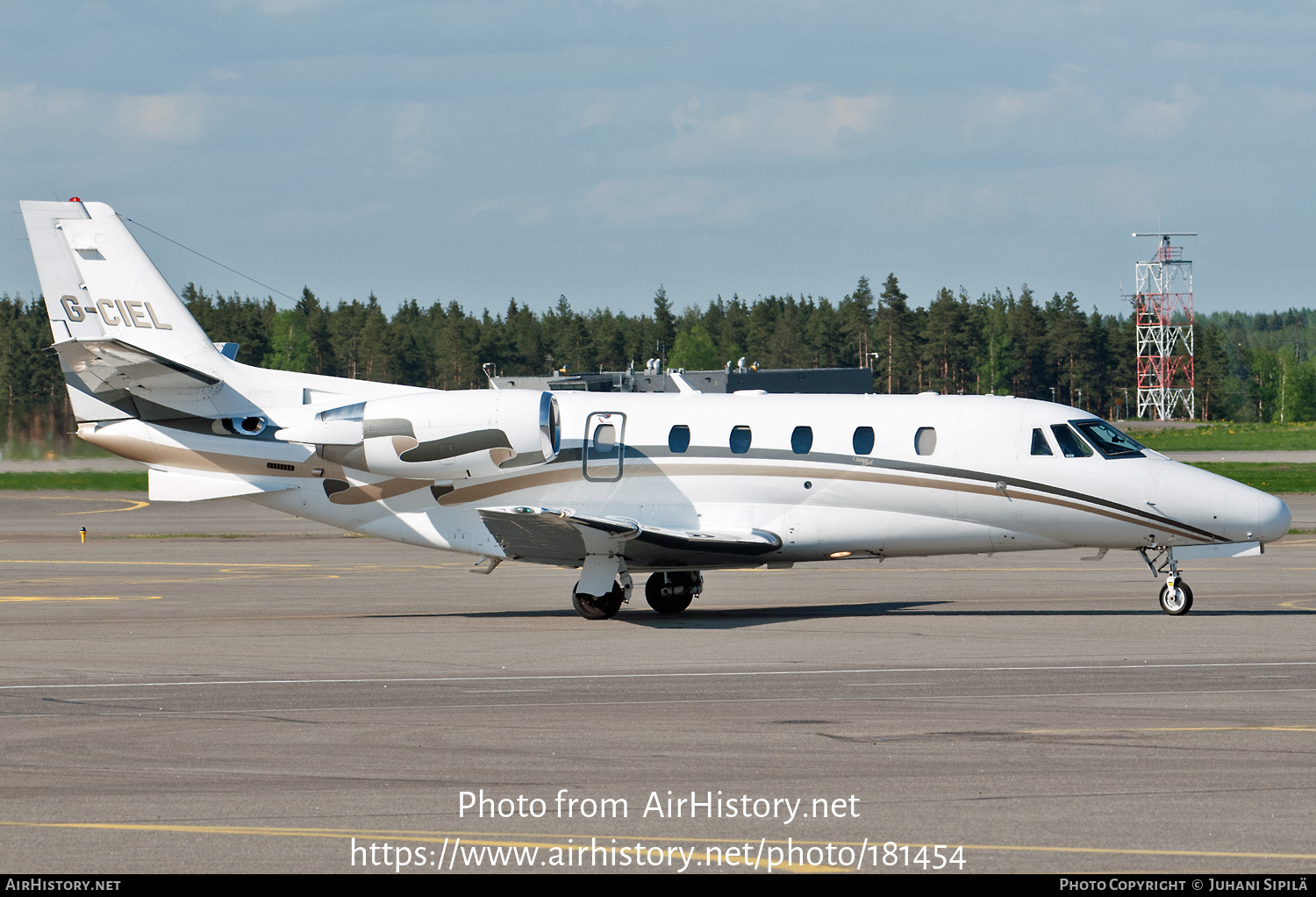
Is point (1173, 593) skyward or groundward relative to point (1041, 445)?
groundward

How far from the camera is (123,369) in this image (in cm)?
1995

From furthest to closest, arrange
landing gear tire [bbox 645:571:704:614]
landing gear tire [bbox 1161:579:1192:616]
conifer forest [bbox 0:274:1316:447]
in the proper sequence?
conifer forest [bbox 0:274:1316:447]
landing gear tire [bbox 645:571:704:614]
landing gear tire [bbox 1161:579:1192:616]

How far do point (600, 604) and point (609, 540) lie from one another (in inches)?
50.5

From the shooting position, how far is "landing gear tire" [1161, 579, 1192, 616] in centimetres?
1927

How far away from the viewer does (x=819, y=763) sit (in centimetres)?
1038

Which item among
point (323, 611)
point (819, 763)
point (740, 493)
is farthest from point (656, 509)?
point (819, 763)

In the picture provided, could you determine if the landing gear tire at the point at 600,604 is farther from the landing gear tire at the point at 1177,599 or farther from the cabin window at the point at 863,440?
the landing gear tire at the point at 1177,599

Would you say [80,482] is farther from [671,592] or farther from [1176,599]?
[1176,599]

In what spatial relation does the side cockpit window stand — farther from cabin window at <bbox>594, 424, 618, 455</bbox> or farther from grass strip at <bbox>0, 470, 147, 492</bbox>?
grass strip at <bbox>0, 470, 147, 492</bbox>

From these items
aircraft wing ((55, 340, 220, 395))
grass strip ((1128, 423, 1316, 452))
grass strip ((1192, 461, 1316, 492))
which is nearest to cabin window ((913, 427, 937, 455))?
aircraft wing ((55, 340, 220, 395))

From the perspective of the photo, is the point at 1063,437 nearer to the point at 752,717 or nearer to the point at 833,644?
the point at 833,644

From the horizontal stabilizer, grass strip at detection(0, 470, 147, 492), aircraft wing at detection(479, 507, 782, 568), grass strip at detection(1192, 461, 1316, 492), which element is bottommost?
grass strip at detection(1192, 461, 1316, 492)

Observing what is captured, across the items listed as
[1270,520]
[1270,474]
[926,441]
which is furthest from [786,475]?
[1270,474]

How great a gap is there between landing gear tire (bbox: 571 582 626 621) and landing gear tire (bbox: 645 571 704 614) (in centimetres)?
102
